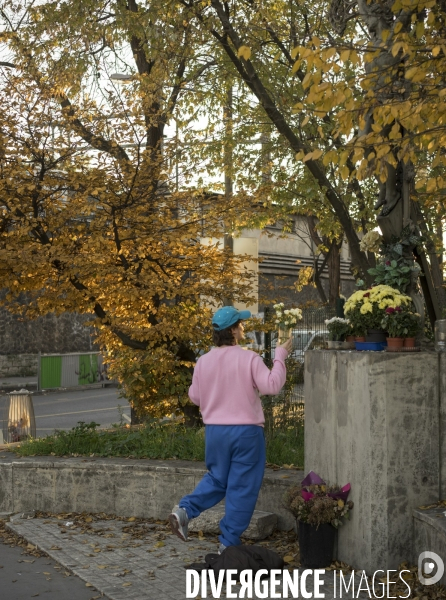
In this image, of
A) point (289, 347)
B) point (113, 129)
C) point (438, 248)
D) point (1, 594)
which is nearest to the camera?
point (1, 594)

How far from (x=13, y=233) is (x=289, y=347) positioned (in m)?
5.31

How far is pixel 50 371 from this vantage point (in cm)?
3056

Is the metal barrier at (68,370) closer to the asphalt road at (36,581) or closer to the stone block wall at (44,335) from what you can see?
the stone block wall at (44,335)

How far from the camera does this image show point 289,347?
6.95 m

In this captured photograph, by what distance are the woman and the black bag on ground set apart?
0.10 m

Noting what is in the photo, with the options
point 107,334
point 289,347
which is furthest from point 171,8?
point 289,347

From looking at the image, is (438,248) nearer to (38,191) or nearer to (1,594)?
(38,191)

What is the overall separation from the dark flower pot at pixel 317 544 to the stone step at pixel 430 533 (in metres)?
0.62

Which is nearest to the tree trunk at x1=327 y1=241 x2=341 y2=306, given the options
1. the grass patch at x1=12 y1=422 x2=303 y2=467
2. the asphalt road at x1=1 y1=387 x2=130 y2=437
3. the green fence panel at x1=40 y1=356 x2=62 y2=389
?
the asphalt road at x1=1 y1=387 x2=130 y2=437

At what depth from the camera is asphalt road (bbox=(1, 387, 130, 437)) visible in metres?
20.2

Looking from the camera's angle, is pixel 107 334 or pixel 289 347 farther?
pixel 107 334

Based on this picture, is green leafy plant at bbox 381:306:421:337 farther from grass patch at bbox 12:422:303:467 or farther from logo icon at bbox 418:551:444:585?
grass patch at bbox 12:422:303:467

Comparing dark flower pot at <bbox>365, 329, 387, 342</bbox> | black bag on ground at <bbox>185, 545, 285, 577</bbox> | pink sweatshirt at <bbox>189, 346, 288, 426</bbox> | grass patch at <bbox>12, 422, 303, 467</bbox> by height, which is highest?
dark flower pot at <bbox>365, 329, 387, 342</bbox>

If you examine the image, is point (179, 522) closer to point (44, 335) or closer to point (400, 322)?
point (400, 322)
